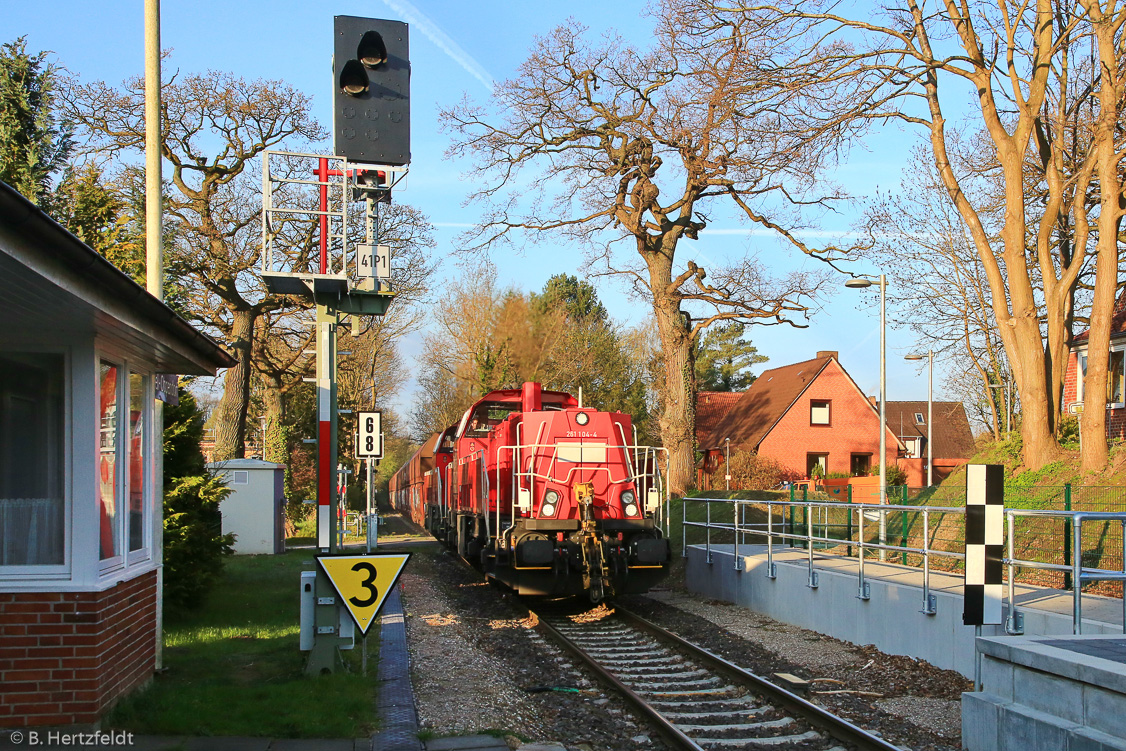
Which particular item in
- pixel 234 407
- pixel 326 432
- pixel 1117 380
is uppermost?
pixel 1117 380

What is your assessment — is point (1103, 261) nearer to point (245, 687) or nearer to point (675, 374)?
point (675, 374)

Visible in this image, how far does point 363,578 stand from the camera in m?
7.78

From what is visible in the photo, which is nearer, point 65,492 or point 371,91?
point 65,492

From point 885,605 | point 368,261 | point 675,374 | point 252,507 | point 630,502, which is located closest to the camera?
point 368,261

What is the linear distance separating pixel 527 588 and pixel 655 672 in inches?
140

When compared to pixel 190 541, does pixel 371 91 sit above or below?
above

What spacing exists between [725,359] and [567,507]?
55.4 m

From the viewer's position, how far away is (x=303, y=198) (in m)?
26.3

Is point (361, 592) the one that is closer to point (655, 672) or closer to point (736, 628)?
point (655, 672)

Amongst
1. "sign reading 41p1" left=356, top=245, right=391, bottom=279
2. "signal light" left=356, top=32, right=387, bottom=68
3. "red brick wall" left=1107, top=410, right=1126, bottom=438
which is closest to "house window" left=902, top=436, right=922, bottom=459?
"red brick wall" left=1107, top=410, right=1126, bottom=438

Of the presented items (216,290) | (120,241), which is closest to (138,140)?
(216,290)

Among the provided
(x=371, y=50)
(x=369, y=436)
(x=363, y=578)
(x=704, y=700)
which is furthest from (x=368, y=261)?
(x=369, y=436)

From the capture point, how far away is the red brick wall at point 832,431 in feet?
148

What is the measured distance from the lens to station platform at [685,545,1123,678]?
25.7 feet
